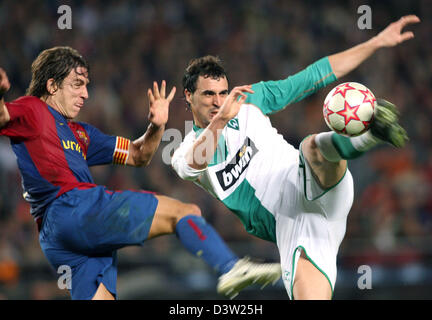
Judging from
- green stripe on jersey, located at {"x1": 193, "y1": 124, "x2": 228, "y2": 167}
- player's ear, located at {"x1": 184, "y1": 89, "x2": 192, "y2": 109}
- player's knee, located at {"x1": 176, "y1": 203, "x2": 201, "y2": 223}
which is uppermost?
player's ear, located at {"x1": 184, "y1": 89, "x2": 192, "y2": 109}

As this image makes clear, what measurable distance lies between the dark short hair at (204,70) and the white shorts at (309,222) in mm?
931

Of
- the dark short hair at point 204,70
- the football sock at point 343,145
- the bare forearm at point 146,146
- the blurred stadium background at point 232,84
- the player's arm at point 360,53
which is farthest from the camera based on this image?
the blurred stadium background at point 232,84

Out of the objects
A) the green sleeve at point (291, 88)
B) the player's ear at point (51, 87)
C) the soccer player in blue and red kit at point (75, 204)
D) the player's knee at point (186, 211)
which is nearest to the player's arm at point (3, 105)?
the soccer player in blue and red kit at point (75, 204)

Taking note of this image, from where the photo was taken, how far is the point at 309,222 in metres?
4.06

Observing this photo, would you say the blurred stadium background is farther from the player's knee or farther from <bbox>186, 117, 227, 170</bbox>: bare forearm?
the player's knee

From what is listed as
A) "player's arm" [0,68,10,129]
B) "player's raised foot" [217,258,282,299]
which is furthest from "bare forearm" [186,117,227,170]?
"player's arm" [0,68,10,129]

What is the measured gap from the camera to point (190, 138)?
435 centimetres

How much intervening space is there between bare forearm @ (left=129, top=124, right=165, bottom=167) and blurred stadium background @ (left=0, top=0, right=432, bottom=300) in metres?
2.63

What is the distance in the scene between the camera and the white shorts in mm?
3955

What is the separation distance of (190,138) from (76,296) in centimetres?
133

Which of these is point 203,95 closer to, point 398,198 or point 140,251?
point 140,251

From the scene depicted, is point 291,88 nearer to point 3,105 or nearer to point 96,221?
point 96,221

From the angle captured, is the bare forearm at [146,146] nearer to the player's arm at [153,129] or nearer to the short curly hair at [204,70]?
the player's arm at [153,129]

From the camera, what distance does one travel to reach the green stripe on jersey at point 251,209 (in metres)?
4.27
